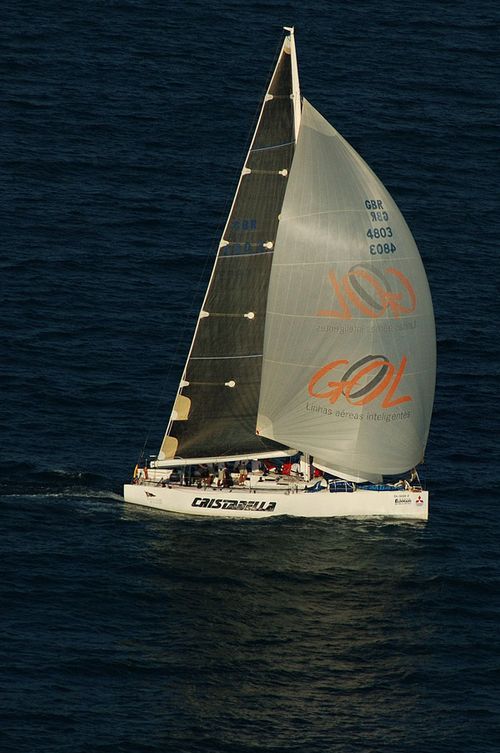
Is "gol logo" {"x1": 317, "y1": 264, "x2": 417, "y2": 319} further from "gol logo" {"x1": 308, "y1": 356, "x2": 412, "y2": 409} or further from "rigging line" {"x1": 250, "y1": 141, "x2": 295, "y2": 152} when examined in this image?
"rigging line" {"x1": 250, "y1": 141, "x2": 295, "y2": 152}

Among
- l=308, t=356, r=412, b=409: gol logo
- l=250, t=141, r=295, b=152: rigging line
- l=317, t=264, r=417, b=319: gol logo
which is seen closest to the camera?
l=317, t=264, r=417, b=319: gol logo

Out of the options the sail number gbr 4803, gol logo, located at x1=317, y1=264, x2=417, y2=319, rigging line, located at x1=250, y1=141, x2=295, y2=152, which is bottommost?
gol logo, located at x1=317, y1=264, x2=417, y2=319

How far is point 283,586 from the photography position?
91625 mm

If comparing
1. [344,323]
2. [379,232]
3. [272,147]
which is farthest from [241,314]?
[272,147]

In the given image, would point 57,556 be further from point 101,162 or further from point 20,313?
point 101,162

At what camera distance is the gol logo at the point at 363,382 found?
97125 mm

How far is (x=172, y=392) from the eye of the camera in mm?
108438

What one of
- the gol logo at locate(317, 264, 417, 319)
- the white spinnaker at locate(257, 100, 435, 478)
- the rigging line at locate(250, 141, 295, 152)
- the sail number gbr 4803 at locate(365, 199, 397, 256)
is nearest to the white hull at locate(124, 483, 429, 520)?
the white spinnaker at locate(257, 100, 435, 478)

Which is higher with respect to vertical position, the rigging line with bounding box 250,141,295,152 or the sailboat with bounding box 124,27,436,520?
the rigging line with bounding box 250,141,295,152

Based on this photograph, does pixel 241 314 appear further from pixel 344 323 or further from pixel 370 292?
pixel 370 292

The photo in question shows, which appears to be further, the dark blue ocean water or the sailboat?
the sailboat

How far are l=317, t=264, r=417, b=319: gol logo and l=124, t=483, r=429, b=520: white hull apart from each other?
8659 mm

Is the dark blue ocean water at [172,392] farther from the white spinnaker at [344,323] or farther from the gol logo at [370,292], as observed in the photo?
the gol logo at [370,292]

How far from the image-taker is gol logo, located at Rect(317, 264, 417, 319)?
3762 inches
